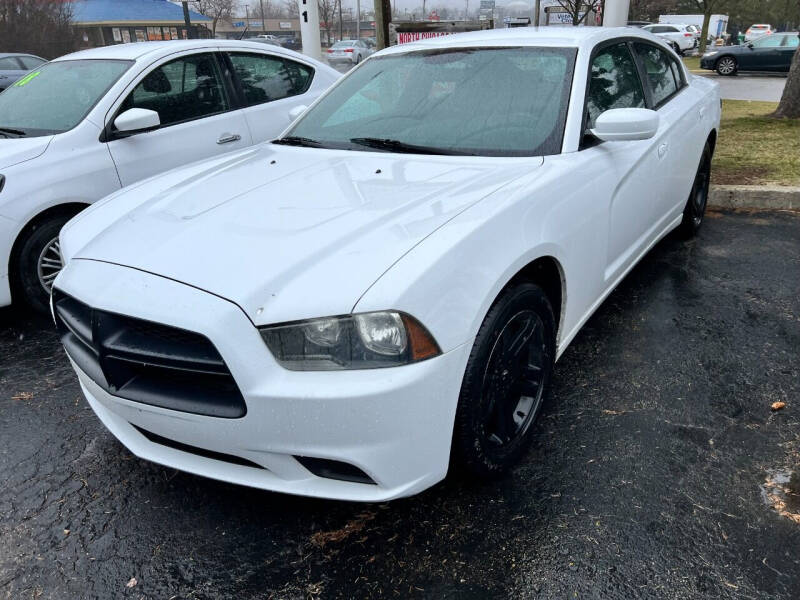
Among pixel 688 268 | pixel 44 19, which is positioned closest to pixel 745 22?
pixel 44 19

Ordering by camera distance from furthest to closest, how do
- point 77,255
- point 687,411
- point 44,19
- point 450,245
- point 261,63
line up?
1. point 44,19
2. point 261,63
3. point 687,411
4. point 77,255
5. point 450,245

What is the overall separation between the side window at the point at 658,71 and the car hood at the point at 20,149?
365 centimetres

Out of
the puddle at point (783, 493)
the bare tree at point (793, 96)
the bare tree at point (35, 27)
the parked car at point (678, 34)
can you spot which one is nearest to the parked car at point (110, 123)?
the puddle at point (783, 493)

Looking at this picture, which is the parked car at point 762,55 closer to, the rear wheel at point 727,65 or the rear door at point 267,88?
the rear wheel at point 727,65

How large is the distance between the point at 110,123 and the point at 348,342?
10.6ft

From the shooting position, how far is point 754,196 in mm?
5836

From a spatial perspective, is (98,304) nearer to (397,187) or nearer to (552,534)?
(397,187)

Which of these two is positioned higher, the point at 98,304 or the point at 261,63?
the point at 261,63

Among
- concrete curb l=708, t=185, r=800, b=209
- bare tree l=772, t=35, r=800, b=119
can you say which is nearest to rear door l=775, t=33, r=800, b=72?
bare tree l=772, t=35, r=800, b=119

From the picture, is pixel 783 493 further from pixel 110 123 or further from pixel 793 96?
pixel 793 96

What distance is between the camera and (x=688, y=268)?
4.49 metres

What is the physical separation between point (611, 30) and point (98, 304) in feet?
10.0

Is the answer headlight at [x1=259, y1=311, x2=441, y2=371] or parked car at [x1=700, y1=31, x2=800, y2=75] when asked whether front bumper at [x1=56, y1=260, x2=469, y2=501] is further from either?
parked car at [x1=700, y1=31, x2=800, y2=75]

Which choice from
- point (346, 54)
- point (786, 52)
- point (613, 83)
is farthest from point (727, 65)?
point (613, 83)
